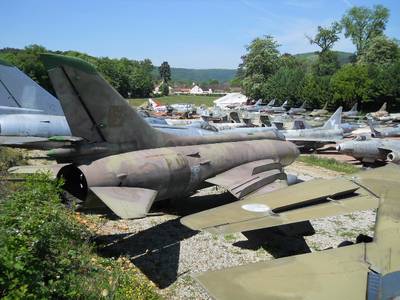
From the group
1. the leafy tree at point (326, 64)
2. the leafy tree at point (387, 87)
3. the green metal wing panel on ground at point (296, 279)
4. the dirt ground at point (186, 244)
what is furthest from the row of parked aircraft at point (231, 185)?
the leafy tree at point (326, 64)

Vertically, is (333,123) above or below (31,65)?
below

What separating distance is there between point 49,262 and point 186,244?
3.91 m

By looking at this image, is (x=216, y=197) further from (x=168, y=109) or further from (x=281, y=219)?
(x=168, y=109)

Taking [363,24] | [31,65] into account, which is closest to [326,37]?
Result: [363,24]

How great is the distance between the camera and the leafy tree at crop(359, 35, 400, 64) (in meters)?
70.4

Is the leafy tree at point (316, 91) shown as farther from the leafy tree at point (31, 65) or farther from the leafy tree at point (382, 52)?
the leafy tree at point (31, 65)

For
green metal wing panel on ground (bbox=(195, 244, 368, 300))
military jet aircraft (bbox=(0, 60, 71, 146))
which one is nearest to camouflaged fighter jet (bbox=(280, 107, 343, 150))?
military jet aircraft (bbox=(0, 60, 71, 146))

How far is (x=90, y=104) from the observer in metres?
8.57

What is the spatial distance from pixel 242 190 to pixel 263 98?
69.5 m

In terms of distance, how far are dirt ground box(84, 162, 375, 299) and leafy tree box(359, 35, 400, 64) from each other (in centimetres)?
6842

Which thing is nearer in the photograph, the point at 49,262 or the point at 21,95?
the point at 49,262

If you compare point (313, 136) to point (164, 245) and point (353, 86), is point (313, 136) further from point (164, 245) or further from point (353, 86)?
point (353, 86)

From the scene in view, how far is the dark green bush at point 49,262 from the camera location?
453 cm

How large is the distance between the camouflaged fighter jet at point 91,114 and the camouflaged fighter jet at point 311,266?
13.9 feet
